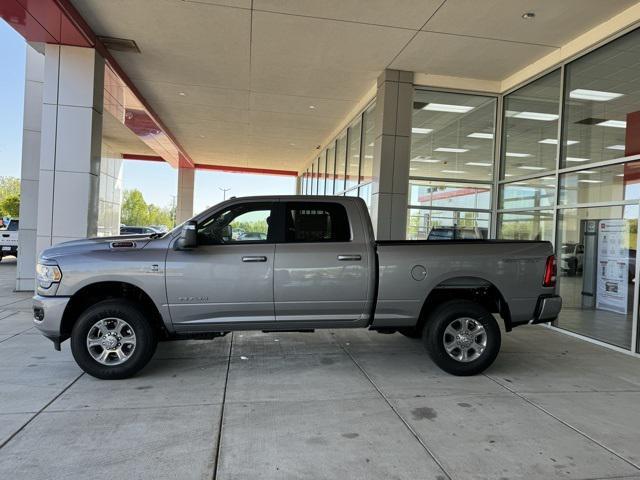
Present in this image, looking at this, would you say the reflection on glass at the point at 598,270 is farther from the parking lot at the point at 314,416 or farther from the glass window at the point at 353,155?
the glass window at the point at 353,155

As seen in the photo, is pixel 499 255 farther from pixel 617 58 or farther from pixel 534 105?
pixel 534 105

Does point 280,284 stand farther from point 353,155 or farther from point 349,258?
point 353,155

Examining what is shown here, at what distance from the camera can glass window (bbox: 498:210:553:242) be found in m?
8.80

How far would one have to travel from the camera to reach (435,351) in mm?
5289

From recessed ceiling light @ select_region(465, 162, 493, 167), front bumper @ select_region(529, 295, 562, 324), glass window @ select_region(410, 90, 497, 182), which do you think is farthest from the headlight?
recessed ceiling light @ select_region(465, 162, 493, 167)

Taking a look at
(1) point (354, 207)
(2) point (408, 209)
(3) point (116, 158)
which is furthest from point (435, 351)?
(3) point (116, 158)

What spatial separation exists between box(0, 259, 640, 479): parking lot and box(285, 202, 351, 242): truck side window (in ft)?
5.03

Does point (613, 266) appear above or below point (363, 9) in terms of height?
below

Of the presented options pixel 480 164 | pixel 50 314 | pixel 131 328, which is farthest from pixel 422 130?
pixel 50 314

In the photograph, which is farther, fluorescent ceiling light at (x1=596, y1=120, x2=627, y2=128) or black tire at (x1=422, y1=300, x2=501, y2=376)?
fluorescent ceiling light at (x1=596, y1=120, x2=627, y2=128)

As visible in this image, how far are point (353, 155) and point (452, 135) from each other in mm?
3918

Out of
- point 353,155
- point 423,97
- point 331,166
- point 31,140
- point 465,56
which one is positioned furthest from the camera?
point 331,166

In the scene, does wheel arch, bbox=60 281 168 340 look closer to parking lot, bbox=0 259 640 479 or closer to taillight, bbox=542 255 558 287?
parking lot, bbox=0 259 640 479

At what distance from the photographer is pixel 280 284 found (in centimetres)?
505
